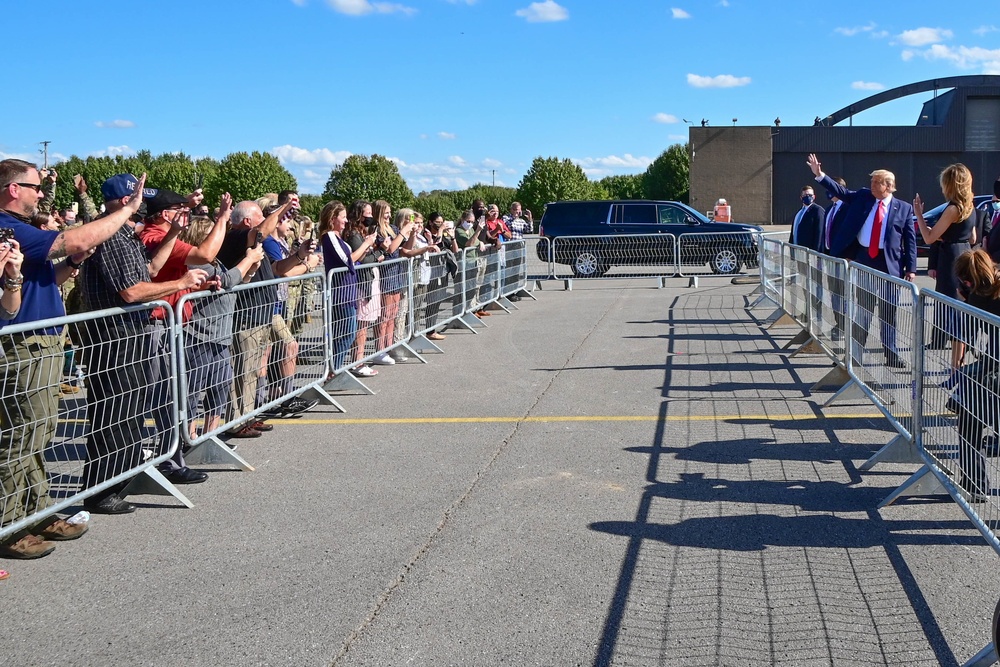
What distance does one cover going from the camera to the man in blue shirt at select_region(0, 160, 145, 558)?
4863 millimetres

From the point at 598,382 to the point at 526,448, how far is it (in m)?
2.71

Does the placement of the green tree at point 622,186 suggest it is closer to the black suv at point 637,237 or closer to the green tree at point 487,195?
the green tree at point 487,195

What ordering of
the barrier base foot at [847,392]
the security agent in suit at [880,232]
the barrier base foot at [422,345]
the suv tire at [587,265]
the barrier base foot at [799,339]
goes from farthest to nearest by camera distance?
the suv tire at [587,265], the barrier base foot at [422,345], the barrier base foot at [799,339], the security agent in suit at [880,232], the barrier base foot at [847,392]

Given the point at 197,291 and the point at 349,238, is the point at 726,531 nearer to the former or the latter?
the point at 197,291

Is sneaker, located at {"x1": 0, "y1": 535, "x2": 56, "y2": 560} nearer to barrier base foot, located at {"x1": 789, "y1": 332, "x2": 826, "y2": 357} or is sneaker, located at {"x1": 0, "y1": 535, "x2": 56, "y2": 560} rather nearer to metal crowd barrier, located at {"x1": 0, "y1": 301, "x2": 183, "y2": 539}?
metal crowd barrier, located at {"x1": 0, "y1": 301, "x2": 183, "y2": 539}

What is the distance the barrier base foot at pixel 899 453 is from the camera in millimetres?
5888

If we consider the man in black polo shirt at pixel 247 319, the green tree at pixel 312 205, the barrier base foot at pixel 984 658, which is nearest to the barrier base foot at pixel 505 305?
the man in black polo shirt at pixel 247 319

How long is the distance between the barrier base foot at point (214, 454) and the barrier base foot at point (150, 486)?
574 mm

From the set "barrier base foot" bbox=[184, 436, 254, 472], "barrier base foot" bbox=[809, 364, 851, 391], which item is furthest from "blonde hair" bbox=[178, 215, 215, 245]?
"barrier base foot" bbox=[809, 364, 851, 391]

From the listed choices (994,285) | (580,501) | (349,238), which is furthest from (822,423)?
(349,238)

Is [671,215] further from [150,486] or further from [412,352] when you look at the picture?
[150,486]

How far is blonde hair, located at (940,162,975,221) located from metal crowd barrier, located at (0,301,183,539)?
6.37m

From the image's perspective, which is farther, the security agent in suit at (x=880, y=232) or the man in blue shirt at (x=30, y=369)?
the security agent in suit at (x=880, y=232)

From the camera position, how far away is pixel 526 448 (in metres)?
6.96
